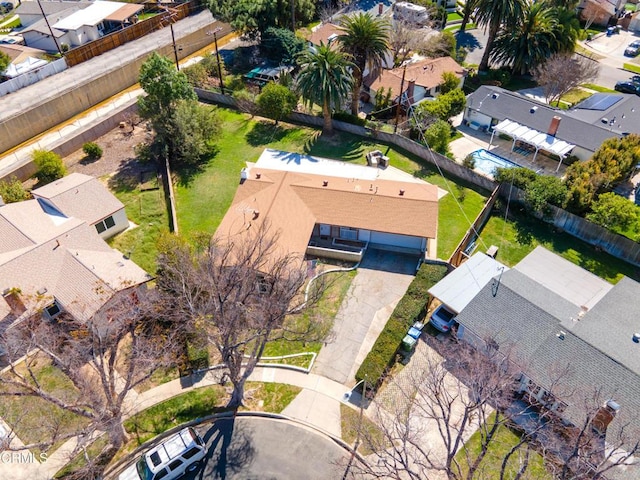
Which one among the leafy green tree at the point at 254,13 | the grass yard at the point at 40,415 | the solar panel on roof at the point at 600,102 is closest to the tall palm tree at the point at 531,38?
the solar panel on roof at the point at 600,102

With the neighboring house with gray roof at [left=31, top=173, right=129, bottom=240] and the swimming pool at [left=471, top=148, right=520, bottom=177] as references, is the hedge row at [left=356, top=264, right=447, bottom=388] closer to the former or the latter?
the swimming pool at [left=471, top=148, right=520, bottom=177]

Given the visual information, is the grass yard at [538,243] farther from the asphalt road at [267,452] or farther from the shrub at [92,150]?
the shrub at [92,150]

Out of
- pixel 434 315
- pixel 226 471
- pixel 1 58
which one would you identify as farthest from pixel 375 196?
pixel 1 58

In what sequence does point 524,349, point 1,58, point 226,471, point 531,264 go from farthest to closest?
1. point 1,58
2. point 531,264
3. point 524,349
4. point 226,471

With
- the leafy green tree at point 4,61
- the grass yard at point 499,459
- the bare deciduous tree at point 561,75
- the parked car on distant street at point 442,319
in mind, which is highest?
the leafy green tree at point 4,61

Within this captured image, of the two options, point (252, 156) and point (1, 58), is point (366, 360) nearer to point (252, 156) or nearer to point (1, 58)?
point (252, 156)

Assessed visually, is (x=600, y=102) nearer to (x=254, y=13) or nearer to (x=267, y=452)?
(x=254, y=13)
